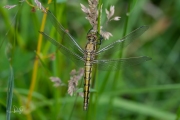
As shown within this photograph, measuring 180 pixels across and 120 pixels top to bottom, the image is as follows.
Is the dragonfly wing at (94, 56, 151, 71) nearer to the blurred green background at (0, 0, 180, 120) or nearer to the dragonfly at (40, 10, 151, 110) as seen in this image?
the dragonfly at (40, 10, 151, 110)

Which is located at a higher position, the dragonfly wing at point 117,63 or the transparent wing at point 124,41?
the transparent wing at point 124,41

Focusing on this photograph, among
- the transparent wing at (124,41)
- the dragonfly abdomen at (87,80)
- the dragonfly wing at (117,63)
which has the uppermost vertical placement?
the transparent wing at (124,41)

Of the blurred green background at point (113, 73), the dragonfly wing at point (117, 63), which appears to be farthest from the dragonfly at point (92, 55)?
the blurred green background at point (113, 73)

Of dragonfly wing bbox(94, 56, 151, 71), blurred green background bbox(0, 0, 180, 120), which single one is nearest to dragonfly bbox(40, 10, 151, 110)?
dragonfly wing bbox(94, 56, 151, 71)

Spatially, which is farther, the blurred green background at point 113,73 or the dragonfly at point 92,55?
the blurred green background at point 113,73

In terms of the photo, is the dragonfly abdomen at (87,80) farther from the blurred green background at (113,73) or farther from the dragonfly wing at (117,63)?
the blurred green background at (113,73)

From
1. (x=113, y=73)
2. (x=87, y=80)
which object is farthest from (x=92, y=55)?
(x=113, y=73)

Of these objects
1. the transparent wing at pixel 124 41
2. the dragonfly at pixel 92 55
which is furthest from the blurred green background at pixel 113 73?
the transparent wing at pixel 124 41

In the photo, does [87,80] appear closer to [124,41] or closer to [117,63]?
[117,63]
